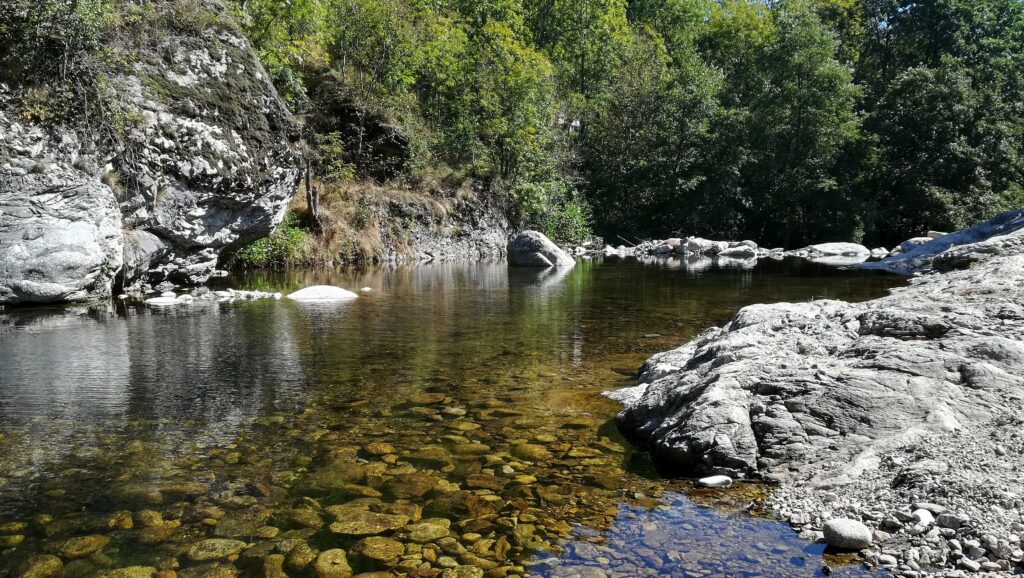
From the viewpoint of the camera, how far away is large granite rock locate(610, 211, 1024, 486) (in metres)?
4.47

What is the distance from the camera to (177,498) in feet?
→ 13.5

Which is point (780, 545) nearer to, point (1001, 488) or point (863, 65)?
point (1001, 488)

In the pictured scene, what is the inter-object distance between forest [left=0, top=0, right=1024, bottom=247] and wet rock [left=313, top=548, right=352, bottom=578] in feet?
79.1

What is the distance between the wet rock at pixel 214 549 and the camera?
345 cm

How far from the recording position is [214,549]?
139 inches

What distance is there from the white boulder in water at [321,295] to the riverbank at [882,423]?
29.9 feet

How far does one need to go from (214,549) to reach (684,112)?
4025 centimetres

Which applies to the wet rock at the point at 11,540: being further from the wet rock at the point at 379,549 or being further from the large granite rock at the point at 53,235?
the large granite rock at the point at 53,235

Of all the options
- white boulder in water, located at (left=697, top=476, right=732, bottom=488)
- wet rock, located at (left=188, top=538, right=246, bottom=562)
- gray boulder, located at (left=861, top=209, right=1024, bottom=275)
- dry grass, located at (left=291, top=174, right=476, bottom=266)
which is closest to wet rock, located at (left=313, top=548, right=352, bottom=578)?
wet rock, located at (left=188, top=538, right=246, bottom=562)

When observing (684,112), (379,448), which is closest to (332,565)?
(379,448)

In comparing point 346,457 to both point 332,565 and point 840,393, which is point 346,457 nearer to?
point 332,565

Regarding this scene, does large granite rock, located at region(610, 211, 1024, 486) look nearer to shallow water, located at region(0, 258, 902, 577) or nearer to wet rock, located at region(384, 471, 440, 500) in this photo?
shallow water, located at region(0, 258, 902, 577)

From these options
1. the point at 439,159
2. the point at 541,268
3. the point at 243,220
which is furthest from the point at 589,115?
the point at 243,220

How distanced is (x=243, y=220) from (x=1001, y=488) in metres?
15.8
